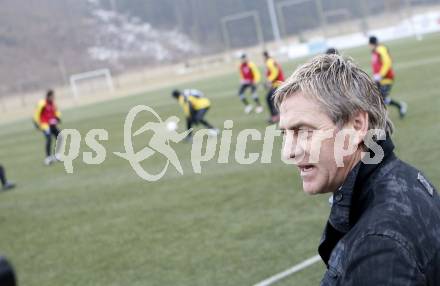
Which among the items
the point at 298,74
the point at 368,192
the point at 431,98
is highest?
the point at 298,74

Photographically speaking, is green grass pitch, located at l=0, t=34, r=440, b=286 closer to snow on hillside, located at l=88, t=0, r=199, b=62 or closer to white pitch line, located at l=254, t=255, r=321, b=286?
white pitch line, located at l=254, t=255, r=321, b=286

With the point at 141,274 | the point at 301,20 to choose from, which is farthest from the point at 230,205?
the point at 301,20

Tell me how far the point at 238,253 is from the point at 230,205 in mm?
2367

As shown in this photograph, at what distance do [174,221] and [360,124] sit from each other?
7.75 meters

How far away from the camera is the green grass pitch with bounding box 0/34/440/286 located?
7316 mm

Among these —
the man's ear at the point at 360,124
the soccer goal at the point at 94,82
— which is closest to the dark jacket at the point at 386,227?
the man's ear at the point at 360,124

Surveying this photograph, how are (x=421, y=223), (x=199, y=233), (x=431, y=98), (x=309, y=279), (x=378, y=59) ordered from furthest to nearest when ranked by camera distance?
(x=431, y=98)
(x=378, y=59)
(x=199, y=233)
(x=309, y=279)
(x=421, y=223)

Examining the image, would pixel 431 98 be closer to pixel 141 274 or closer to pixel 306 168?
pixel 141 274

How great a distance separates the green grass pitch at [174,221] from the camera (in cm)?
732

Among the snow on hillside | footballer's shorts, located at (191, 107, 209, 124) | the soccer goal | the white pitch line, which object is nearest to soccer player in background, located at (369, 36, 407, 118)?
footballer's shorts, located at (191, 107, 209, 124)

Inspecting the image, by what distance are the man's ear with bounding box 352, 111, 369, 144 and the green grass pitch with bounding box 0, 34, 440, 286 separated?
14.5 feet

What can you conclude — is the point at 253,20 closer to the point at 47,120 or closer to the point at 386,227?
the point at 47,120

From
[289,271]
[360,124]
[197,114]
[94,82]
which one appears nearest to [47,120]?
[197,114]

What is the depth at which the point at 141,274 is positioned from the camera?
7402 millimetres
